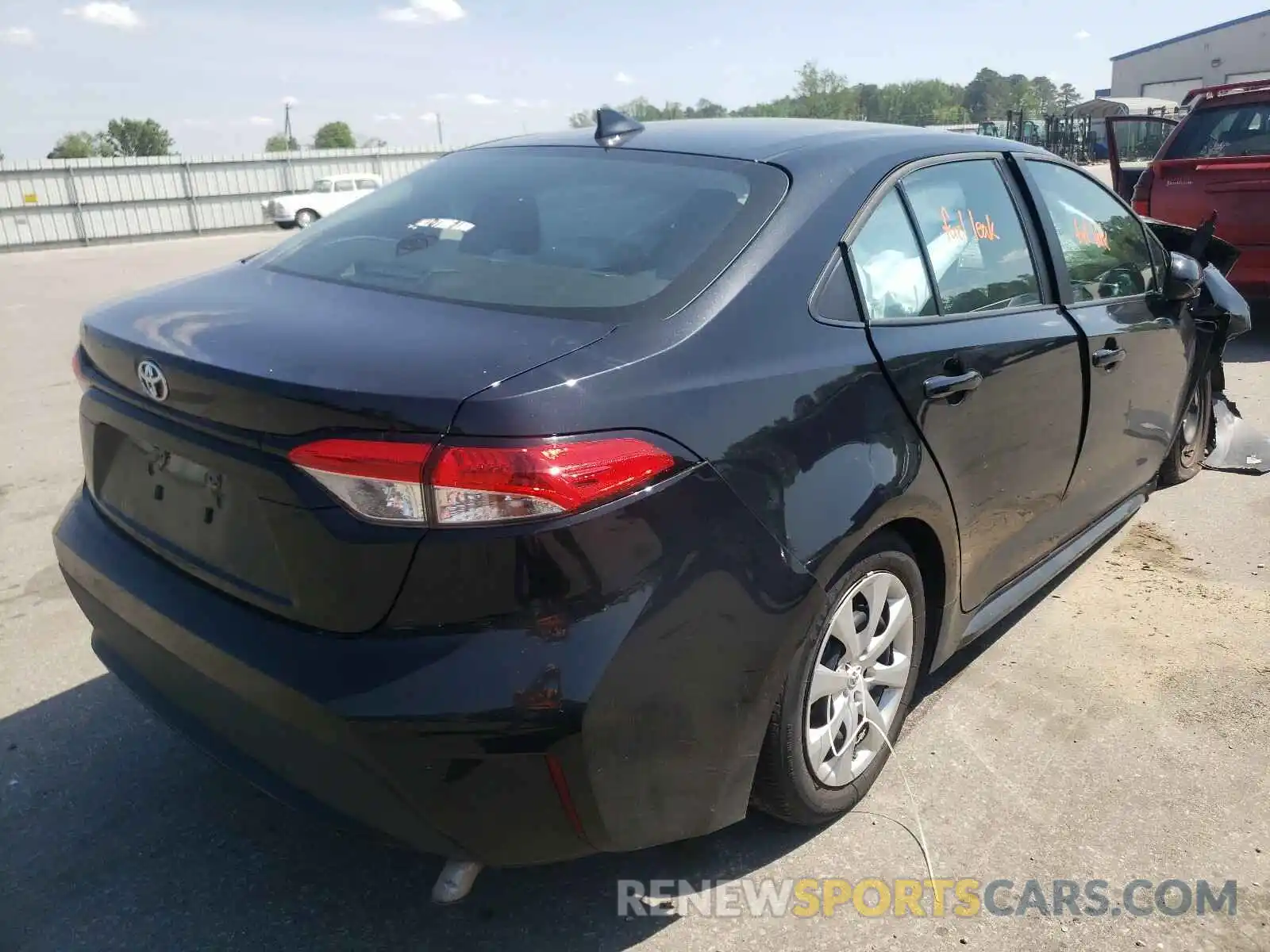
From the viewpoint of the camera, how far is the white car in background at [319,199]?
27.4 metres

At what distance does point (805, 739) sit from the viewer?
2.31 m

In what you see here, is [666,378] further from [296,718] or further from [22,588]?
[22,588]

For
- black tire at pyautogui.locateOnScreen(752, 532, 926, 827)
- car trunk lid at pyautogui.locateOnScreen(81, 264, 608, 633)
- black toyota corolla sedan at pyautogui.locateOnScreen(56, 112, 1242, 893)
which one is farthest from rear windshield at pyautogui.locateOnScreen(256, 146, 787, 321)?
black tire at pyautogui.locateOnScreen(752, 532, 926, 827)

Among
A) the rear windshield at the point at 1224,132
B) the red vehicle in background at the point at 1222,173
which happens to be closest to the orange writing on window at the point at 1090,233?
the red vehicle in background at the point at 1222,173

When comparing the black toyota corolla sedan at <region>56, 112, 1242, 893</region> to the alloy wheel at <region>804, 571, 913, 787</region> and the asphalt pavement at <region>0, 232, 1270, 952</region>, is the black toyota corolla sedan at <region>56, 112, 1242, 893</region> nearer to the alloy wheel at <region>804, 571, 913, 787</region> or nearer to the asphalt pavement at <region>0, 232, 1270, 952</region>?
the alloy wheel at <region>804, 571, 913, 787</region>

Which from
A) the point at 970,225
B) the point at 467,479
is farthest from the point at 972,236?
the point at 467,479

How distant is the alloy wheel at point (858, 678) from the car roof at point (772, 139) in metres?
1.14

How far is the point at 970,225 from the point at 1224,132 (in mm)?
6787

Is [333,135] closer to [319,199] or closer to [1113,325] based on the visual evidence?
[319,199]

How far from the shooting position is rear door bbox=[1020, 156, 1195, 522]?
3318mm

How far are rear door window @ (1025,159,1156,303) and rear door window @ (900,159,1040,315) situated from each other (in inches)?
10.0

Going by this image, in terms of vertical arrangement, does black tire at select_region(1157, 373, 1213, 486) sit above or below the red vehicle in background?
below

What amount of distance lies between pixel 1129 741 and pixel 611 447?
2.02m

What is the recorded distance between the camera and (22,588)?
3.97 m
